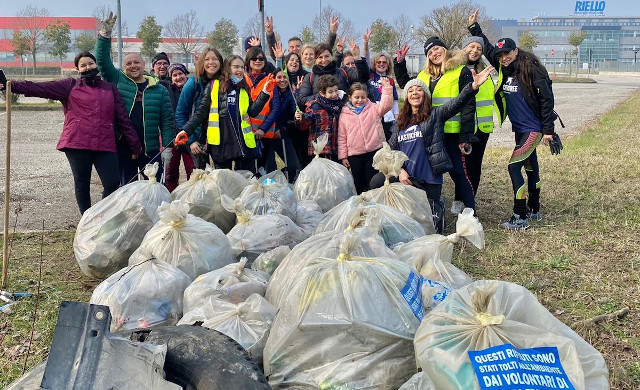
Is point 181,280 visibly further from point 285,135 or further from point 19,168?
point 19,168

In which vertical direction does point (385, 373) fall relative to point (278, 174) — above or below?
below

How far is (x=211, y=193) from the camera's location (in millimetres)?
4773

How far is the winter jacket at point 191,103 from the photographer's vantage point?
5992mm

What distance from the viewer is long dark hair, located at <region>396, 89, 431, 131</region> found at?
5.24 metres

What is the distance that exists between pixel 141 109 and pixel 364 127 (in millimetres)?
2093

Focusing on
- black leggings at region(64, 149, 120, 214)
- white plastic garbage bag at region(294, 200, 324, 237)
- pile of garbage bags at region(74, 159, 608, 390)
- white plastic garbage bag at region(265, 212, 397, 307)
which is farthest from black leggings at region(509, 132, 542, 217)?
black leggings at region(64, 149, 120, 214)

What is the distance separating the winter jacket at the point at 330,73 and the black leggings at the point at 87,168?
198 centimetres

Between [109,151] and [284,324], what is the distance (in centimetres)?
330

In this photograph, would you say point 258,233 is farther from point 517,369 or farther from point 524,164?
point 524,164

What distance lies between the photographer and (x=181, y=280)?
326 cm

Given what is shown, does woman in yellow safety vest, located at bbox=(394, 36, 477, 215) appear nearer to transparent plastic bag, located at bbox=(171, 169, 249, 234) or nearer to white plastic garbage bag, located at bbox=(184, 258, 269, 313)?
transparent plastic bag, located at bbox=(171, 169, 249, 234)

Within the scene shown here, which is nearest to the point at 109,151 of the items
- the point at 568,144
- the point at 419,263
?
the point at 419,263

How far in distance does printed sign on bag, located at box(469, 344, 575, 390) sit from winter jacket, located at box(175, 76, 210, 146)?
4395mm

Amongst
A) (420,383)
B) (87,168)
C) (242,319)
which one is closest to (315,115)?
(87,168)
